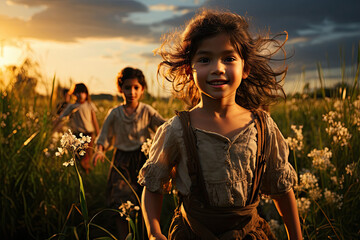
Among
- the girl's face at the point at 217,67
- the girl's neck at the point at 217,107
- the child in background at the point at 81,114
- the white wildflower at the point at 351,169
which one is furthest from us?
the child in background at the point at 81,114

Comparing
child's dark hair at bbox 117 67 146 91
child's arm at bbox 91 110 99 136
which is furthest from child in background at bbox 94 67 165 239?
child's arm at bbox 91 110 99 136

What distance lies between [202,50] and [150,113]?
8.57ft

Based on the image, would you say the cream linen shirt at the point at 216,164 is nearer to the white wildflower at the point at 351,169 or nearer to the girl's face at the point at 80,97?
the white wildflower at the point at 351,169

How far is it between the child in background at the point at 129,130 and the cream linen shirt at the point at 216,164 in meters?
2.35

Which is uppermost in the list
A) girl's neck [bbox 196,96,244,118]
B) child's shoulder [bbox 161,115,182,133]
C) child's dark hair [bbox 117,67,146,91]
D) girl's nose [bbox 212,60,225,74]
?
child's dark hair [bbox 117,67,146,91]

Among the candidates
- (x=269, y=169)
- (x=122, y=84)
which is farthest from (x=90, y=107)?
(x=269, y=169)

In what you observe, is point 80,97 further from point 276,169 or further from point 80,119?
point 276,169

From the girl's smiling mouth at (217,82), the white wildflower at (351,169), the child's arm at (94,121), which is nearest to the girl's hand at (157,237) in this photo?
the girl's smiling mouth at (217,82)

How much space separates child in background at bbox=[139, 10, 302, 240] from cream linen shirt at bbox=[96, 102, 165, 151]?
2324mm

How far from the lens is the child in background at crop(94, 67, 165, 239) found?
4.53 meters

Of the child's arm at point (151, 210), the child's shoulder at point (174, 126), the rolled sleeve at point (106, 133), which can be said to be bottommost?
the child's arm at point (151, 210)

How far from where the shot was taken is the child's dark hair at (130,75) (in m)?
4.70

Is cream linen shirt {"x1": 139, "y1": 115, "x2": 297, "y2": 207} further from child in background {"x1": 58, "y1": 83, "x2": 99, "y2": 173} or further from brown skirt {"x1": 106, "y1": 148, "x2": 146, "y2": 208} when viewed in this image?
child in background {"x1": 58, "y1": 83, "x2": 99, "y2": 173}

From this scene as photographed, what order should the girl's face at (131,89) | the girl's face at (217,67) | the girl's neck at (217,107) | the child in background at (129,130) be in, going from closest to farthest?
the girl's face at (217,67), the girl's neck at (217,107), the child in background at (129,130), the girl's face at (131,89)
